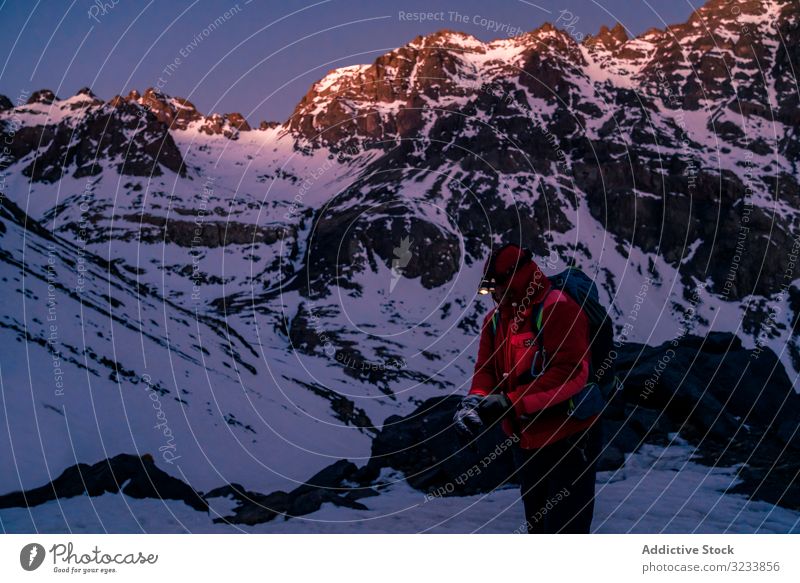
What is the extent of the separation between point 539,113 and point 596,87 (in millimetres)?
19702

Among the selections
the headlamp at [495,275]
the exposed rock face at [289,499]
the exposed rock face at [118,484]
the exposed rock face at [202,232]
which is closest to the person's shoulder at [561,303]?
the headlamp at [495,275]

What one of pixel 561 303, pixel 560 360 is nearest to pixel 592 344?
pixel 560 360

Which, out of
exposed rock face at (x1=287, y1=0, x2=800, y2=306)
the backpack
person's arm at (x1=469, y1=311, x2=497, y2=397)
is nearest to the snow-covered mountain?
exposed rock face at (x1=287, y1=0, x2=800, y2=306)

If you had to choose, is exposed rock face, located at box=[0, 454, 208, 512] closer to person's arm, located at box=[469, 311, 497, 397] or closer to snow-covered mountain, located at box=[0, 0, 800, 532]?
snow-covered mountain, located at box=[0, 0, 800, 532]

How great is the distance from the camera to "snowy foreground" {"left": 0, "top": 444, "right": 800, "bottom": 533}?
1166cm

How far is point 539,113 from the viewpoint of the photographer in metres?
159

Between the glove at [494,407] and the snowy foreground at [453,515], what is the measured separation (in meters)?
5.22

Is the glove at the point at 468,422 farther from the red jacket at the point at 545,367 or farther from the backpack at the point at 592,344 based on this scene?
the backpack at the point at 592,344

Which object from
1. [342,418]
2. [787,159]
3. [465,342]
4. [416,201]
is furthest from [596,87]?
[342,418]

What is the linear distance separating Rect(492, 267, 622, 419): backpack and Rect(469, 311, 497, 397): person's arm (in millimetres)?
636

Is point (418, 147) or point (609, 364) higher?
point (418, 147)

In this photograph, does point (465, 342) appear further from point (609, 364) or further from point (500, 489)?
point (609, 364)

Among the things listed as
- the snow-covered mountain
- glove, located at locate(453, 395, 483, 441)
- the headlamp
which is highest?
the snow-covered mountain

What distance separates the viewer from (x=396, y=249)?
119 m
